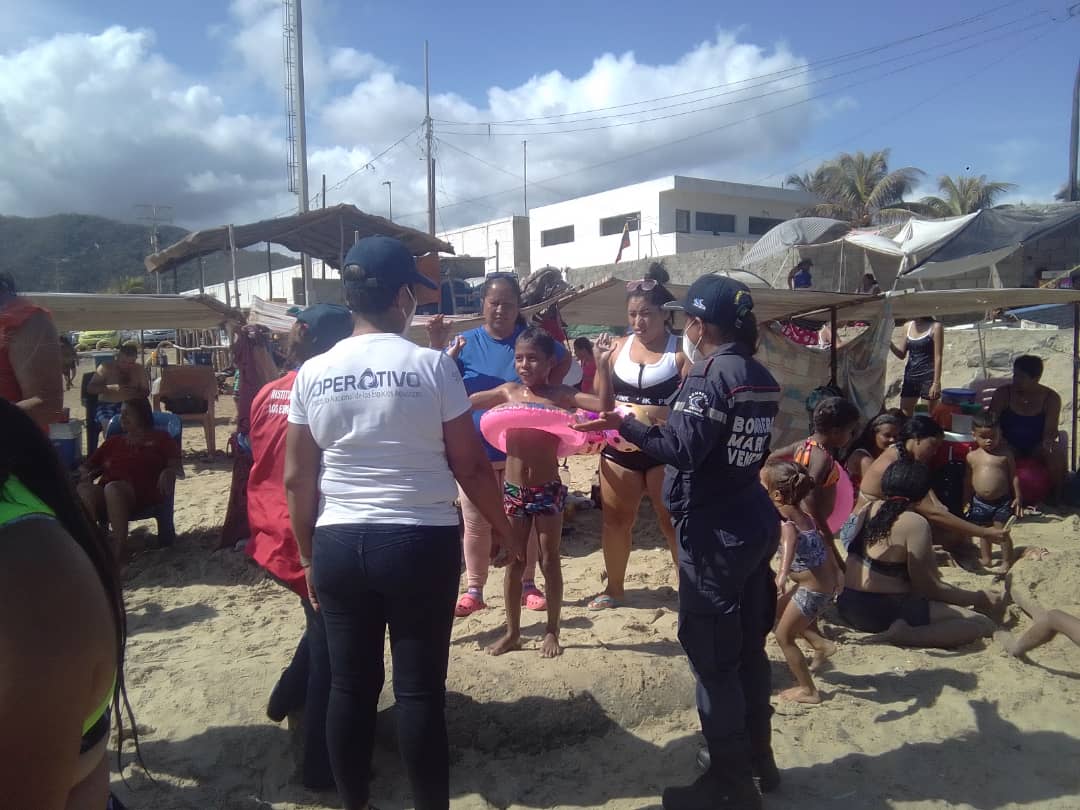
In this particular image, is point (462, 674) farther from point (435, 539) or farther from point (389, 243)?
point (389, 243)

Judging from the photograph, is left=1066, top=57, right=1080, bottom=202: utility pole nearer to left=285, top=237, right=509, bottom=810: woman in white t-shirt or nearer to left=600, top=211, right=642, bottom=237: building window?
left=600, top=211, right=642, bottom=237: building window

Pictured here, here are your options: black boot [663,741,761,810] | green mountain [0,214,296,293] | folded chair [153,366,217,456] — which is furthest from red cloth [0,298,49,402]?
green mountain [0,214,296,293]

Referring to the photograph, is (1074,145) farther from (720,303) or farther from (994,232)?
(720,303)

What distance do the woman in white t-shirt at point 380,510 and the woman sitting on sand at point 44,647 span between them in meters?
0.96

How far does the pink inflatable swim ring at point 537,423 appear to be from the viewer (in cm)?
327

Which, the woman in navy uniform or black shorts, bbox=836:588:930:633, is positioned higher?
the woman in navy uniform

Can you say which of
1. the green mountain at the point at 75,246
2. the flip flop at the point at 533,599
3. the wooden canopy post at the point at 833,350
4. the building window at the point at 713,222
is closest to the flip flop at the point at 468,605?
the flip flop at the point at 533,599

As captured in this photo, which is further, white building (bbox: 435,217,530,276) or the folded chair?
white building (bbox: 435,217,530,276)

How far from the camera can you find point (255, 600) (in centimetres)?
481

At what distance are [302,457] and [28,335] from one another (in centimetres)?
195

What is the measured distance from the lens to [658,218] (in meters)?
30.1

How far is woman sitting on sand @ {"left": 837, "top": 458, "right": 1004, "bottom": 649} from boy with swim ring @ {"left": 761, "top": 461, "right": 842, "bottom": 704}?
2.19 feet

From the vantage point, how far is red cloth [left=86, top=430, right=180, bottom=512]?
17.9 feet

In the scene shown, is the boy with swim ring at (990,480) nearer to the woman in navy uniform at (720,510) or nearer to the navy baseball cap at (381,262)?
the woman in navy uniform at (720,510)
